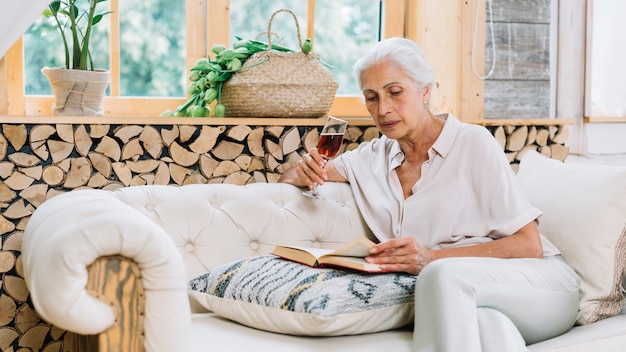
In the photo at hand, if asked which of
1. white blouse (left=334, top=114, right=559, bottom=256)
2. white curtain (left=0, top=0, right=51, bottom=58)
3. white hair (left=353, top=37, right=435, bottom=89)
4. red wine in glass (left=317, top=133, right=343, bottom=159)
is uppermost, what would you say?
white curtain (left=0, top=0, right=51, bottom=58)

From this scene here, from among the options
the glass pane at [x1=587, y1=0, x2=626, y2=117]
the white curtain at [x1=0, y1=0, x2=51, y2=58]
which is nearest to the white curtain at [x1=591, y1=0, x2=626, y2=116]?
the glass pane at [x1=587, y1=0, x2=626, y2=117]

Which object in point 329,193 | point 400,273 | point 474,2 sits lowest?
point 400,273

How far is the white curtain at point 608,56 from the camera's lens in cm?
354

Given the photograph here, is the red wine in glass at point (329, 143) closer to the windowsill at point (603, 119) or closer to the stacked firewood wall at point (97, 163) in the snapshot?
the stacked firewood wall at point (97, 163)

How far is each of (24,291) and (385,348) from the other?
4.18 ft

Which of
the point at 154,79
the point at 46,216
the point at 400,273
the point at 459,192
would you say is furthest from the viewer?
the point at 154,79

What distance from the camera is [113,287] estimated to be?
4.92 feet

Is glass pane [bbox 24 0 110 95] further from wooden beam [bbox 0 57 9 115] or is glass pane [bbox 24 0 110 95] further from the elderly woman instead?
the elderly woman

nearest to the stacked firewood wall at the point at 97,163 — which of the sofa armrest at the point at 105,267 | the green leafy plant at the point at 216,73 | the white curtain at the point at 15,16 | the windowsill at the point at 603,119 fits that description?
the green leafy plant at the point at 216,73

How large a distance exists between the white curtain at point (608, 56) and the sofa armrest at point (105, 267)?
2644 mm

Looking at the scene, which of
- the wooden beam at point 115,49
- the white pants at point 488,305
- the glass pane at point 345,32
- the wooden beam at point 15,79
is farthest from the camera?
the glass pane at point 345,32

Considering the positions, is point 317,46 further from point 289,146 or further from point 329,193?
point 329,193

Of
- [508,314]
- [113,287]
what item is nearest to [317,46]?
[508,314]

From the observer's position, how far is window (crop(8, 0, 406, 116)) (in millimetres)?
2916
